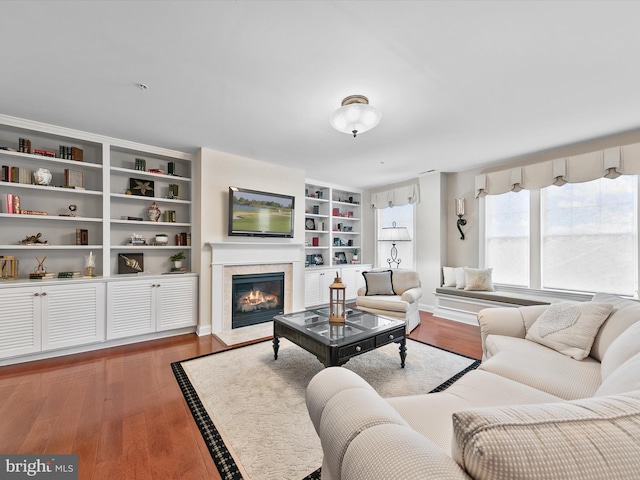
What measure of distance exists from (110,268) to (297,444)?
3277 millimetres

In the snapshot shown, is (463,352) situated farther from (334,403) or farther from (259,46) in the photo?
(259,46)

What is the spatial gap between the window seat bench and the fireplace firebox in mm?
2652


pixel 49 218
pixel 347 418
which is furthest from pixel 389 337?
pixel 49 218

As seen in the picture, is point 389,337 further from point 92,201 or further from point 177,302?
point 92,201

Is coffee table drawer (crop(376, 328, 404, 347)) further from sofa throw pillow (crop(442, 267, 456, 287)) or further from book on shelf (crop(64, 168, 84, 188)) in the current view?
book on shelf (crop(64, 168, 84, 188))

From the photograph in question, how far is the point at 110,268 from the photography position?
349cm

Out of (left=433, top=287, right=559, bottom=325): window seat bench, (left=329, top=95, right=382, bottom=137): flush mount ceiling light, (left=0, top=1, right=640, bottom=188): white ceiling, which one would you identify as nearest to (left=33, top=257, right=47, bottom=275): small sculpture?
(left=0, top=1, right=640, bottom=188): white ceiling

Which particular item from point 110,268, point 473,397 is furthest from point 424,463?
point 110,268

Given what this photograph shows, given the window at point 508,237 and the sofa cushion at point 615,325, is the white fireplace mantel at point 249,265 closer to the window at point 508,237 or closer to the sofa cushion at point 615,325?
the window at point 508,237

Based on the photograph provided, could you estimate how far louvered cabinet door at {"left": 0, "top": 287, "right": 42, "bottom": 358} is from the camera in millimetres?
2617

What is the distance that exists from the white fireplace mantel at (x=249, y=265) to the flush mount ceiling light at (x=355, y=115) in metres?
2.33

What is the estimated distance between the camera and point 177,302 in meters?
3.56

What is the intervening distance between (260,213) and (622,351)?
3.83 meters

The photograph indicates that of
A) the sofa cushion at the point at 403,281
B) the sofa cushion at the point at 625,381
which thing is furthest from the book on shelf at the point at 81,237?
the sofa cushion at the point at 625,381
